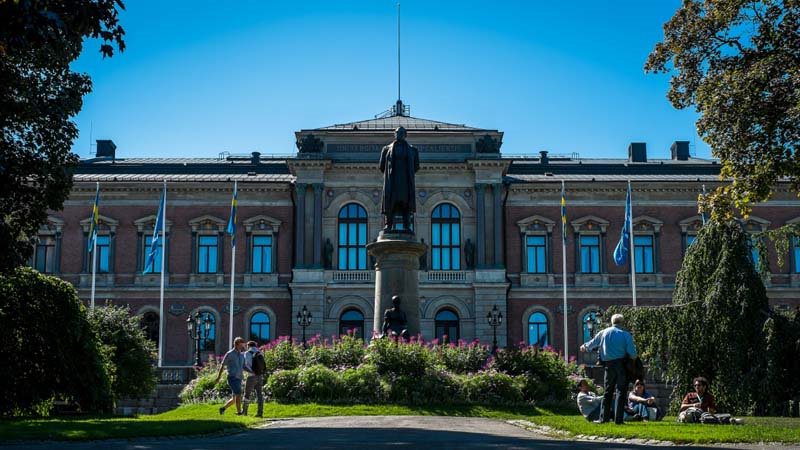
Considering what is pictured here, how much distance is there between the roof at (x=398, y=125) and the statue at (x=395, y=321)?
27507mm

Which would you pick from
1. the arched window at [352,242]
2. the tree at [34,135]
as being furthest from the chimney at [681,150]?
the tree at [34,135]

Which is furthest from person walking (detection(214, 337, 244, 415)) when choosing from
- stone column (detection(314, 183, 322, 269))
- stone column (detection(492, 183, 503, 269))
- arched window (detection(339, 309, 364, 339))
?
stone column (detection(492, 183, 503, 269))

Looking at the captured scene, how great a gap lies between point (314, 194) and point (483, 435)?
1434 inches

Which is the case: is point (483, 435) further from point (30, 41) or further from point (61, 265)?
point (61, 265)

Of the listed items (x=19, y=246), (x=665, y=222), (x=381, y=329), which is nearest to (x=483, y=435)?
(x=381, y=329)

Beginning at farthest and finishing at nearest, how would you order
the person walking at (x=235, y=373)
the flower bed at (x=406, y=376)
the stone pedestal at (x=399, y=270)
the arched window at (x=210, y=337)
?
the arched window at (x=210, y=337) → the stone pedestal at (x=399, y=270) → the flower bed at (x=406, y=376) → the person walking at (x=235, y=373)

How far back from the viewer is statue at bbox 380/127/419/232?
2419 cm

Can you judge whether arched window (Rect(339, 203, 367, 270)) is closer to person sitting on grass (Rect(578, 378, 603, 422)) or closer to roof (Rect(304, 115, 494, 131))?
roof (Rect(304, 115, 494, 131))

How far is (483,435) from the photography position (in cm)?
1417

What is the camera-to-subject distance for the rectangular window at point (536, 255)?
50781mm

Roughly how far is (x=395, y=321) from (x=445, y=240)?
26954 millimetres

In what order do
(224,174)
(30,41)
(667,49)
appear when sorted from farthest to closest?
(224,174) < (667,49) < (30,41)

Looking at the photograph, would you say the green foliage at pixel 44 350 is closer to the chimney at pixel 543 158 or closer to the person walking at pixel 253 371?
the person walking at pixel 253 371

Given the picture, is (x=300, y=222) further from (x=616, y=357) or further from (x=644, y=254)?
(x=616, y=357)
